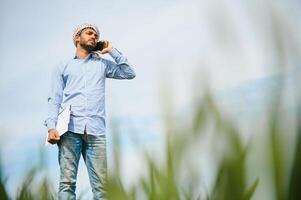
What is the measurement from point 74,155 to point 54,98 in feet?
0.65

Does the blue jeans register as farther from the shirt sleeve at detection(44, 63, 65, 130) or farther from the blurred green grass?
the blurred green grass

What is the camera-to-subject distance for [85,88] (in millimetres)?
1485

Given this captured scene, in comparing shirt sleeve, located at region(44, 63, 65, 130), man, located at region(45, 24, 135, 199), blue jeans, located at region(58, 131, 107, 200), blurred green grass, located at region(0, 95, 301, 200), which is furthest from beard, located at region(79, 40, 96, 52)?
blurred green grass, located at region(0, 95, 301, 200)

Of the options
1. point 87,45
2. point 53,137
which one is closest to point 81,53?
point 87,45

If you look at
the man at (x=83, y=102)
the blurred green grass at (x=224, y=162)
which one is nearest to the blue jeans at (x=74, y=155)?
the man at (x=83, y=102)

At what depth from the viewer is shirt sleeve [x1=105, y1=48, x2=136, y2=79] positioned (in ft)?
5.02

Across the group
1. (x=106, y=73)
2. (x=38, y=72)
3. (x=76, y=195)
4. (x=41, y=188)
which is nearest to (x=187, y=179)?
(x=41, y=188)

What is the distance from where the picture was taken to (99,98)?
58.6 inches

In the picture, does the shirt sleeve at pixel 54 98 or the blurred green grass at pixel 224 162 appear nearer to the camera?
the blurred green grass at pixel 224 162

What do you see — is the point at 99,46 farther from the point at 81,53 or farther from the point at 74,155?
the point at 74,155

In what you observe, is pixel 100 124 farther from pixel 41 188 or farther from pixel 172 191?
pixel 172 191

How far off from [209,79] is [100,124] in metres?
1.19

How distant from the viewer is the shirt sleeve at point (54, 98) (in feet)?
4.83

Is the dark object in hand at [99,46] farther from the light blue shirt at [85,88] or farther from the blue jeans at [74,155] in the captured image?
the blue jeans at [74,155]
